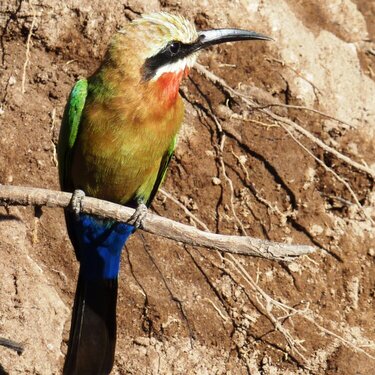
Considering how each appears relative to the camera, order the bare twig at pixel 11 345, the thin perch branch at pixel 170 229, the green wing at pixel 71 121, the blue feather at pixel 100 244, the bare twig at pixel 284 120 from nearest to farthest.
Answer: the thin perch branch at pixel 170 229, the bare twig at pixel 11 345, the green wing at pixel 71 121, the blue feather at pixel 100 244, the bare twig at pixel 284 120

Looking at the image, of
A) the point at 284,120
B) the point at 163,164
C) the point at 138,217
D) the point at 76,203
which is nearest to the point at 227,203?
Result: the point at 284,120

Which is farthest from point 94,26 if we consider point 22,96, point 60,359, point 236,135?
point 60,359

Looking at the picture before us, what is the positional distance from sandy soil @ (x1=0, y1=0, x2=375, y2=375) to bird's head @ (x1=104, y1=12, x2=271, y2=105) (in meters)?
0.93

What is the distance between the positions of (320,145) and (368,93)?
0.53 meters

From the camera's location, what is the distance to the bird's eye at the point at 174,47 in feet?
12.3

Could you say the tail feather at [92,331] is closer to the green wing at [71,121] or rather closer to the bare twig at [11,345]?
the bare twig at [11,345]

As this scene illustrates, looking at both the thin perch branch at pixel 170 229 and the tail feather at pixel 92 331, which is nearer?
the thin perch branch at pixel 170 229

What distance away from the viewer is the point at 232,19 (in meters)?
4.95

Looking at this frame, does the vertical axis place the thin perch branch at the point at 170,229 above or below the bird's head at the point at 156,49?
below

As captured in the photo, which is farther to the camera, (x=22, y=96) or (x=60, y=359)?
(x=22, y=96)

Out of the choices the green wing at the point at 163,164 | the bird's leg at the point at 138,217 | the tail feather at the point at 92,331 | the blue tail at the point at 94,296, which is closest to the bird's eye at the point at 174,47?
the green wing at the point at 163,164

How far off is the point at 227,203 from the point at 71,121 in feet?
3.79

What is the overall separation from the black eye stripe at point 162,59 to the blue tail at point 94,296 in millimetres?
711

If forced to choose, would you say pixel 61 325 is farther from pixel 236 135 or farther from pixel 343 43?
pixel 343 43
